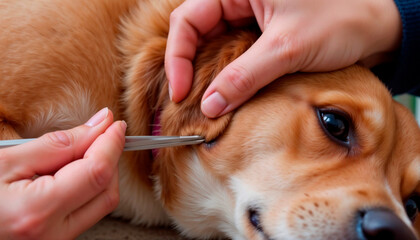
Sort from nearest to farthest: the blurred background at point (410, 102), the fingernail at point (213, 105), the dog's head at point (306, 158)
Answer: the dog's head at point (306, 158) < the fingernail at point (213, 105) < the blurred background at point (410, 102)

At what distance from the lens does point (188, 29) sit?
1537mm

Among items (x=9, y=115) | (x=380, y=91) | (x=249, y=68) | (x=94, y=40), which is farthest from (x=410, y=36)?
(x=9, y=115)

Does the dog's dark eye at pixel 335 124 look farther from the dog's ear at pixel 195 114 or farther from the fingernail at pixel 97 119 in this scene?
the fingernail at pixel 97 119

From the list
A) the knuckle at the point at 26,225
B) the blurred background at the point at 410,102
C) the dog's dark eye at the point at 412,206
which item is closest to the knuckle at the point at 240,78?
the knuckle at the point at 26,225

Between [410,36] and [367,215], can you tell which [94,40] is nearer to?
[367,215]

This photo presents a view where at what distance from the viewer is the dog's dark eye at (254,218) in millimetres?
1386

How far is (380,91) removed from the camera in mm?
1468

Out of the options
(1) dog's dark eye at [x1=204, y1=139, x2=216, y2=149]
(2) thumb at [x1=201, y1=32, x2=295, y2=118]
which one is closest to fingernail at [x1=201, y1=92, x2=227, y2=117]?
(2) thumb at [x1=201, y1=32, x2=295, y2=118]

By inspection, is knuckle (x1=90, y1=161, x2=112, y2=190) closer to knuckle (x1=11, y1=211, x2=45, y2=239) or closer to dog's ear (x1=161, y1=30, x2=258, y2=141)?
knuckle (x1=11, y1=211, x2=45, y2=239)

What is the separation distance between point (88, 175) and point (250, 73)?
54 cm

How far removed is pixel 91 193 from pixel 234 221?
54cm

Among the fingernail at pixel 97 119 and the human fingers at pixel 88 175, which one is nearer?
the human fingers at pixel 88 175

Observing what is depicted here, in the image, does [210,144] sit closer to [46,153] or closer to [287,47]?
[287,47]

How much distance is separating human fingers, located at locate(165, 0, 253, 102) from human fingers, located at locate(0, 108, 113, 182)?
0.36 metres
